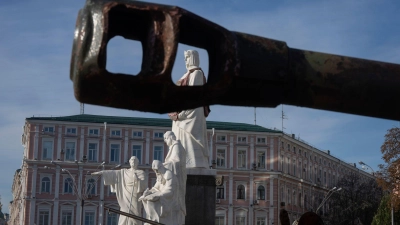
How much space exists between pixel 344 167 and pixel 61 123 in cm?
4106

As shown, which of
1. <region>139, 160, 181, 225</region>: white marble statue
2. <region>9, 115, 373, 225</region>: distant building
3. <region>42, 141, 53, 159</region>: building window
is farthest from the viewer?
<region>42, 141, 53, 159</region>: building window

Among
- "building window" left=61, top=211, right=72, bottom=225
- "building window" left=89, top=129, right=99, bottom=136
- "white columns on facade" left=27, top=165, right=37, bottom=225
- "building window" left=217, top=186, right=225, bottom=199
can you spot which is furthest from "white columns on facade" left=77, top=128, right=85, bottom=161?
"building window" left=217, top=186, right=225, bottom=199

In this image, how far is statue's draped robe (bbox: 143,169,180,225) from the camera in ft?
41.4

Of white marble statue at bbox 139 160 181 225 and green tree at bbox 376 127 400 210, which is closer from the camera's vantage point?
white marble statue at bbox 139 160 181 225

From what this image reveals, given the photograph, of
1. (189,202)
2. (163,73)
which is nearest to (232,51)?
(163,73)

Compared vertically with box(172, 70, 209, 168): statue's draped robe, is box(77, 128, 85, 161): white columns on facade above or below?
above

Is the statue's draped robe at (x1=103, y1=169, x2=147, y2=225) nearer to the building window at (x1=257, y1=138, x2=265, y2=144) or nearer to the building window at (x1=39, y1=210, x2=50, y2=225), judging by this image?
the building window at (x1=39, y1=210, x2=50, y2=225)

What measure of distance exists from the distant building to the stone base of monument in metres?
55.7

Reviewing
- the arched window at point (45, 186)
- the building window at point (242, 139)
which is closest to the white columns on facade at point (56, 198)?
the arched window at point (45, 186)

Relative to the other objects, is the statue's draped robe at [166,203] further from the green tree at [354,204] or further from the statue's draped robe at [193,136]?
the green tree at [354,204]

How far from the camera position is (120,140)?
2901 inches

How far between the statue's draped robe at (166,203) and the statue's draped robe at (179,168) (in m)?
0.10

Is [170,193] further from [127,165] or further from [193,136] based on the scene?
[127,165]

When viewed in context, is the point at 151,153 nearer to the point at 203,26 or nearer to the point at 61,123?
the point at 61,123
